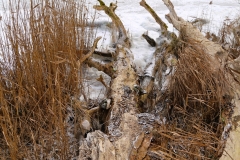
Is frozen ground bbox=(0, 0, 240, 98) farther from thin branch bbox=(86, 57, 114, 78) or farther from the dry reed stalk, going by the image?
the dry reed stalk

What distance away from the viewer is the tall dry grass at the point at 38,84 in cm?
152

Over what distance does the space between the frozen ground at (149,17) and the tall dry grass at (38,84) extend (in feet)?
1.83

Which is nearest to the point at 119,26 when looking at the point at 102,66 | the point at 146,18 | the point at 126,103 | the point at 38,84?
the point at 102,66

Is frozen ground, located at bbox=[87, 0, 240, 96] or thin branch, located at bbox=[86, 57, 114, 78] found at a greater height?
frozen ground, located at bbox=[87, 0, 240, 96]

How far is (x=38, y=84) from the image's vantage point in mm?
1686

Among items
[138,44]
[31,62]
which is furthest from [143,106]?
[138,44]

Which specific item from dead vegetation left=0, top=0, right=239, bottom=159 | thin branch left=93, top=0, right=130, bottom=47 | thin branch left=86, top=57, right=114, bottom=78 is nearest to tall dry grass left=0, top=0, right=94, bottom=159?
dead vegetation left=0, top=0, right=239, bottom=159

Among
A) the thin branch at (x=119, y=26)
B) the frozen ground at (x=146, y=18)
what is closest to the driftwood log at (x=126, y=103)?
the thin branch at (x=119, y=26)

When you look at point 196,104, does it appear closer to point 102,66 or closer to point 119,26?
point 102,66

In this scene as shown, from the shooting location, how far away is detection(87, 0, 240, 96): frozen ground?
302 cm

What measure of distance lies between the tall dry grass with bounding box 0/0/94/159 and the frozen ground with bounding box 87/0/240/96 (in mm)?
558

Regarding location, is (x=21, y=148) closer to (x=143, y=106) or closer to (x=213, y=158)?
(x=143, y=106)

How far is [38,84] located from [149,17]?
262 cm

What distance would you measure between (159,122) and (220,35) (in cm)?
177
